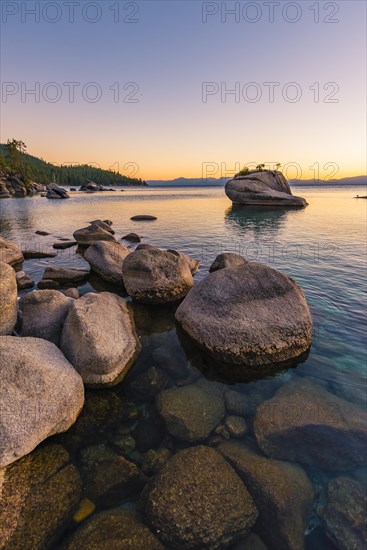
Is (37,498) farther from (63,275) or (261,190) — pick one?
(261,190)

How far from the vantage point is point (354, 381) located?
8422 mm

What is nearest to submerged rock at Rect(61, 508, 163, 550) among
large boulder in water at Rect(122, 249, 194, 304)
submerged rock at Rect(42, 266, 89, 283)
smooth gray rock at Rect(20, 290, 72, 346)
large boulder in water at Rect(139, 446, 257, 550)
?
large boulder in water at Rect(139, 446, 257, 550)

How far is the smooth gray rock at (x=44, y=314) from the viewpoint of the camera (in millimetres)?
8727

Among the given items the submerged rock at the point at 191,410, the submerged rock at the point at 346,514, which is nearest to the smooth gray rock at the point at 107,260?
the submerged rock at the point at 191,410

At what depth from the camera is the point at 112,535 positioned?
15.3ft

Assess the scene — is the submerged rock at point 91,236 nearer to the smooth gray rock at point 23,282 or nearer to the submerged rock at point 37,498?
the smooth gray rock at point 23,282

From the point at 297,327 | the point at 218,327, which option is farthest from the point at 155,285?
the point at 297,327

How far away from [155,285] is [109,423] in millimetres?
6409

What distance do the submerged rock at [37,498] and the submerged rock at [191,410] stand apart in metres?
2.31

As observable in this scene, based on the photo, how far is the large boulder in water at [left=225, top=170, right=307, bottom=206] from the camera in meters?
63.4

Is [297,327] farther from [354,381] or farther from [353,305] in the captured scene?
[353,305]

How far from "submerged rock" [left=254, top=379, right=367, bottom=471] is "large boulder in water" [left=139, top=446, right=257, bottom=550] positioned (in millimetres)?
1427

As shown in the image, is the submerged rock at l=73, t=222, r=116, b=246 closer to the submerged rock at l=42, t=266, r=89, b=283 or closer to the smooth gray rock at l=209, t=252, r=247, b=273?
the submerged rock at l=42, t=266, r=89, b=283

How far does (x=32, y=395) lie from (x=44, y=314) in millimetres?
3655
